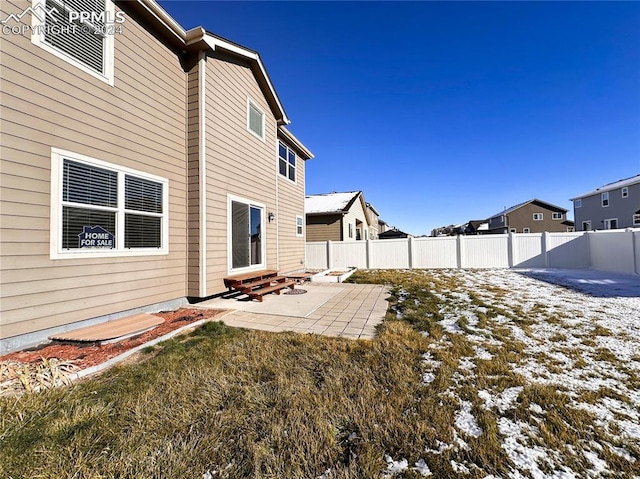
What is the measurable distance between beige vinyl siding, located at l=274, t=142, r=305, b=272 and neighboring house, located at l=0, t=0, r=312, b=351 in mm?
2299

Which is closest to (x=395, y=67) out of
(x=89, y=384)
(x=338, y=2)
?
(x=338, y=2)

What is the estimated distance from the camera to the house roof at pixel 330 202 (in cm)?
1587

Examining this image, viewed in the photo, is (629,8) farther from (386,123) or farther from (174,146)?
(174,146)

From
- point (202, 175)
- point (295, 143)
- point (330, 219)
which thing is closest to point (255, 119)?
point (295, 143)

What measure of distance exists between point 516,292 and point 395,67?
30.2 ft

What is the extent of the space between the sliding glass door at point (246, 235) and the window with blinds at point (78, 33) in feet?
11.5

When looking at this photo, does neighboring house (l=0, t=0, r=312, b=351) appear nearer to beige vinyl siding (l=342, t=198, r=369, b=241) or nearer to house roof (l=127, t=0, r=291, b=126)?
house roof (l=127, t=0, r=291, b=126)

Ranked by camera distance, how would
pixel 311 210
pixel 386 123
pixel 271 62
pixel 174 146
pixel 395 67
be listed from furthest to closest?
pixel 311 210 < pixel 386 123 < pixel 395 67 < pixel 271 62 < pixel 174 146

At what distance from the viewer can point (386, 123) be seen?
13.7 meters

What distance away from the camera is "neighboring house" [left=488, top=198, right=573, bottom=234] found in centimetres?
3344

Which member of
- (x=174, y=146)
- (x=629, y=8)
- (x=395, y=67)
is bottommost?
(x=174, y=146)

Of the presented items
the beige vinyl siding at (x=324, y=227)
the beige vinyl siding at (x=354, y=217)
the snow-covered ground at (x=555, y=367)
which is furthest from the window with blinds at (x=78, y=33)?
the beige vinyl siding at (x=354, y=217)

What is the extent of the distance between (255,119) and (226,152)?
7.25ft

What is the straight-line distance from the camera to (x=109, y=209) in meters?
4.30
